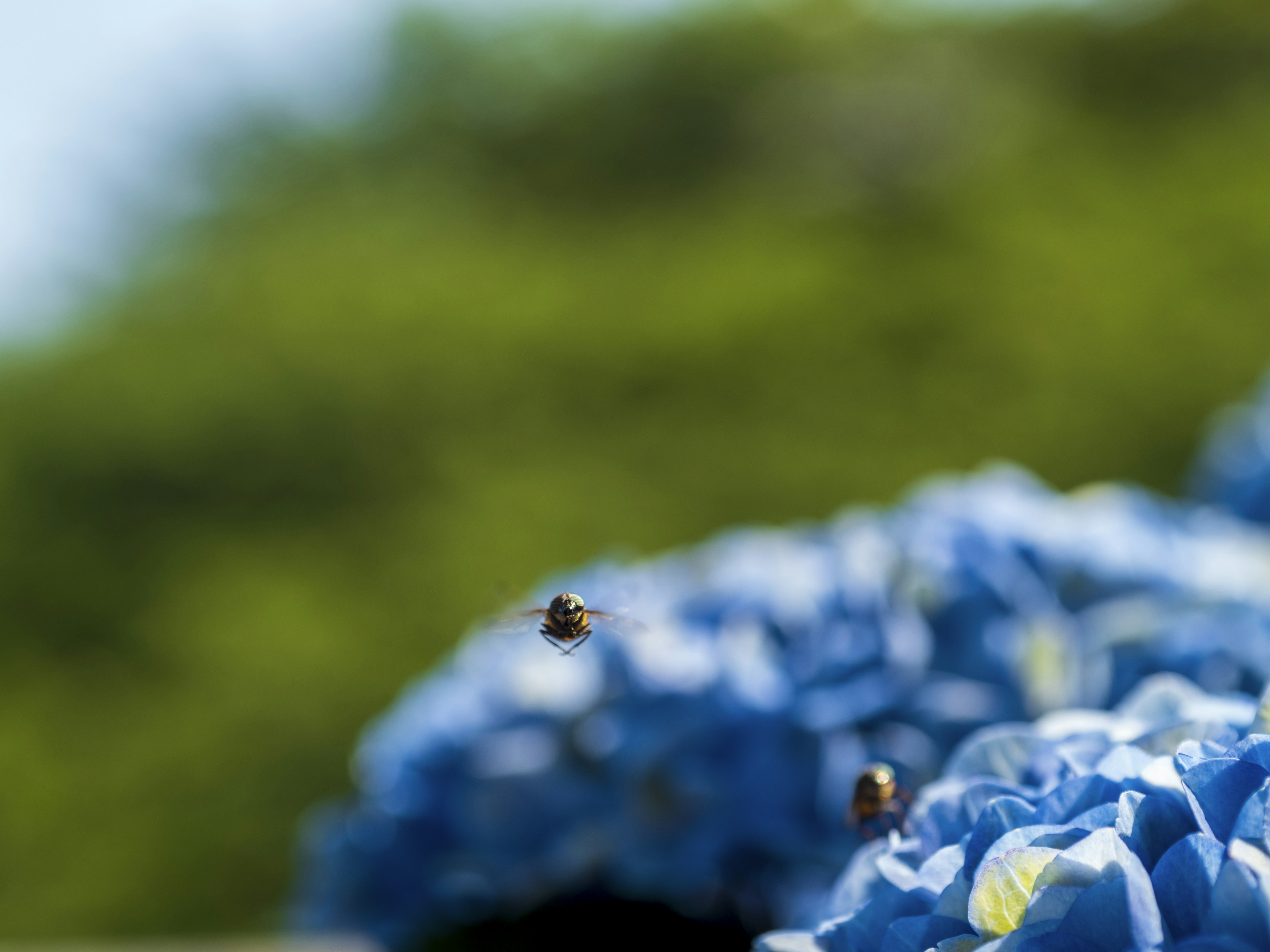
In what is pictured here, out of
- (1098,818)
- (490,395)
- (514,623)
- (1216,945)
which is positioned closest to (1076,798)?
(1098,818)

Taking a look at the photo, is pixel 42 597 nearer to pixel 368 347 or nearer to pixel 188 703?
pixel 188 703

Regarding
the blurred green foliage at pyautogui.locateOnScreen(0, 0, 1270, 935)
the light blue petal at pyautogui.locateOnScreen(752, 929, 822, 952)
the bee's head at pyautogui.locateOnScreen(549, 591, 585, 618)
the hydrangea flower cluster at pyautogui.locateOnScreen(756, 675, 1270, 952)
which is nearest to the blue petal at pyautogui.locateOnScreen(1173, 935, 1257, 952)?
the hydrangea flower cluster at pyautogui.locateOnScreen(756, 675, 1270, 952)

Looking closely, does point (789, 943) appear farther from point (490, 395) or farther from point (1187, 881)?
point (490, 395)

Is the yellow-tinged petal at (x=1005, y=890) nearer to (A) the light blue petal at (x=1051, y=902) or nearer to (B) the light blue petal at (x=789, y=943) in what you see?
(A) the light blue petal at (x=1051, y=902)

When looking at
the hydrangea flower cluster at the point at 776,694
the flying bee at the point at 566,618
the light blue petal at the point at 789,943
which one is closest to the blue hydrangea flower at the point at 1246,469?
the hydrangea flower cluster at the point at 776,694

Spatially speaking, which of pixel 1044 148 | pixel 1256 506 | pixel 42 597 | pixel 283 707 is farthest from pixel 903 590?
pixel 1044 148

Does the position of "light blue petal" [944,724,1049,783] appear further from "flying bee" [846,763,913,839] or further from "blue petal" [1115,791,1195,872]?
"blue petal" [1115,791,1195,872]
